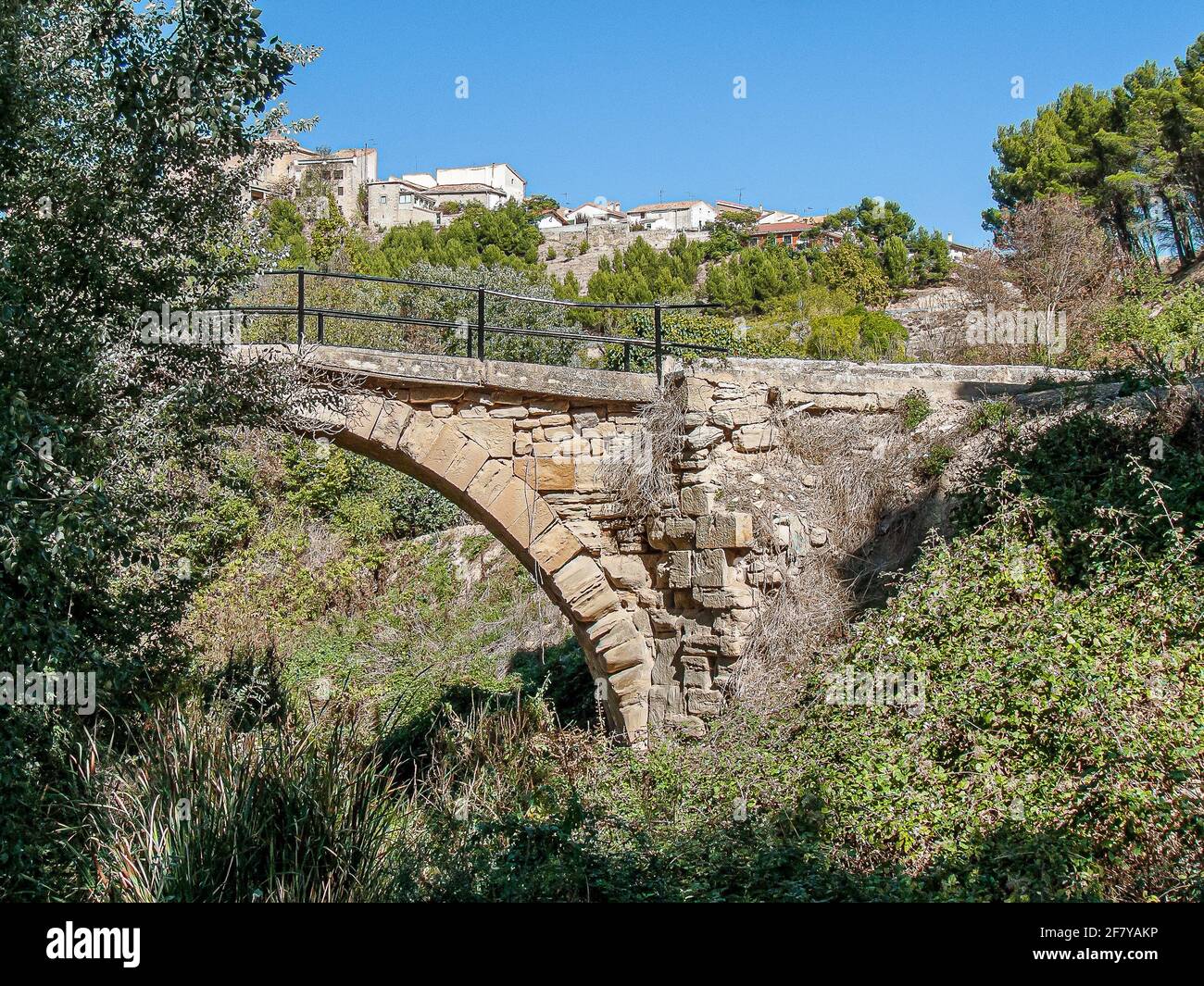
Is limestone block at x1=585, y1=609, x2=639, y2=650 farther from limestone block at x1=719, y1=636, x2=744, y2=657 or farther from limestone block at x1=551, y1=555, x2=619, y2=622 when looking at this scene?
limestone block at x1=719, y1=636, x2=744, y2=657

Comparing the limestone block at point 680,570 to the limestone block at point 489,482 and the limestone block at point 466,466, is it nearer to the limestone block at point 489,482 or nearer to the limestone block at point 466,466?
the limestone block at point 489,482

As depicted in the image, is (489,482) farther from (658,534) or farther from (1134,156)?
(1134,156)

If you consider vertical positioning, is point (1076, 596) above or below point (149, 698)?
above

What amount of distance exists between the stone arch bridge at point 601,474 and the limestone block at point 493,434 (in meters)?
0.01

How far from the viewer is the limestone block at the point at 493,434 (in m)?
9.00

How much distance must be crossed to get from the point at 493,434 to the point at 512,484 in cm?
47

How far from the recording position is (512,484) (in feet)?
30.1

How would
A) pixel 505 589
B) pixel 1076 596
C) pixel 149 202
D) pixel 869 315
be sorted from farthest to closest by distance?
pixel 869 315
pixel 505 589
pixel 1076 596
pixel 149 202

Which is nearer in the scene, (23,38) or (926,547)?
(23,38)

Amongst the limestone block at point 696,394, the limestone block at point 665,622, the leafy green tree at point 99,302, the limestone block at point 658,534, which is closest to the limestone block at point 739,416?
the limestone block at point 696,394

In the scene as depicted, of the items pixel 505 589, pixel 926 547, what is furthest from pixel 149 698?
pixel 505 589
